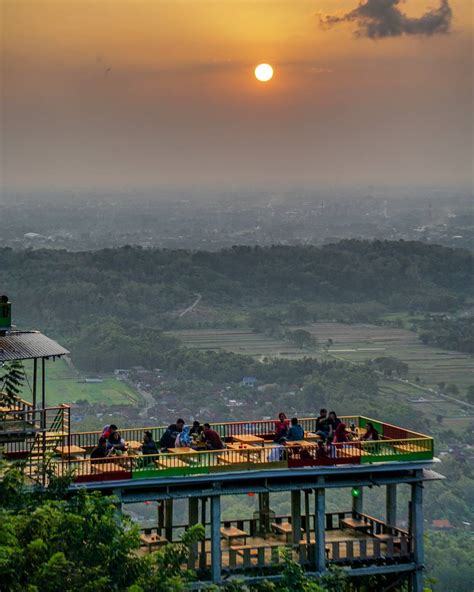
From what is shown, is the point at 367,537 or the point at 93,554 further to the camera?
the point at 367,537

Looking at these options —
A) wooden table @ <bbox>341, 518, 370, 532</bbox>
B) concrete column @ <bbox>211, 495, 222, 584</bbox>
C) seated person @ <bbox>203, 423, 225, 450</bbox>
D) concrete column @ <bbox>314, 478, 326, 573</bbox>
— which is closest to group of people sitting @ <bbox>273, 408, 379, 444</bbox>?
concrete column @ <bbox>314, 478, 326, 573</bbox>

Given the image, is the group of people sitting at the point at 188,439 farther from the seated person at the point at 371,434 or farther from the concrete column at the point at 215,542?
the seated person at the point at 371,434

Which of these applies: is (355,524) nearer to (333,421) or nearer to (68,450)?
(333,421)

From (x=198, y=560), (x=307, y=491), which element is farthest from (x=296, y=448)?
(x=198, y=560)

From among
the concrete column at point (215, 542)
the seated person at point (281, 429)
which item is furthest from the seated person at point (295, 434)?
the concrete column at point (215, 542)

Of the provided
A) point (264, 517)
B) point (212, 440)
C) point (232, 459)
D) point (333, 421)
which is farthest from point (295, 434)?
point (232, 459)

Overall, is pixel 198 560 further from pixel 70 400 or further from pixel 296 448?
pixel 70 400
